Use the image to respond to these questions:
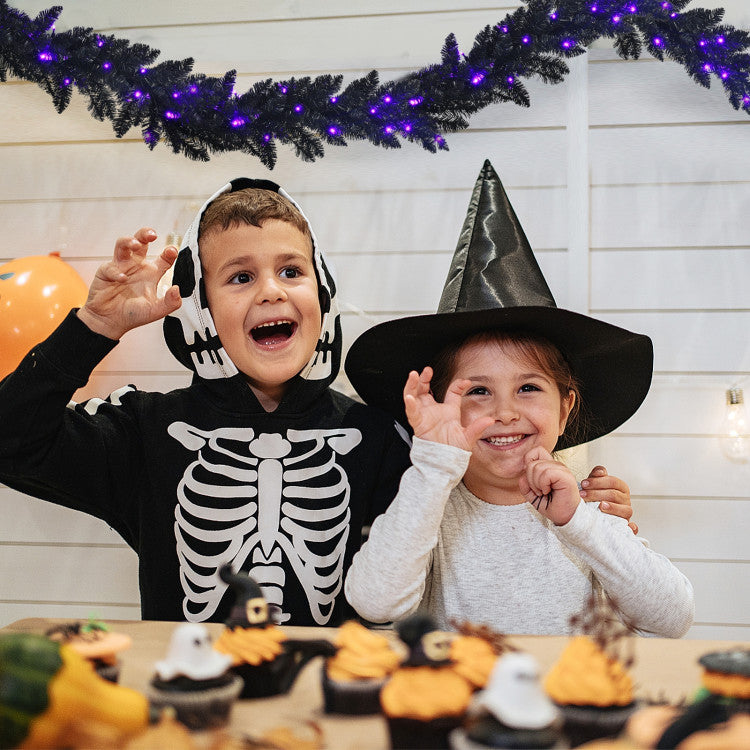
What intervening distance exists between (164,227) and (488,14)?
0.93m

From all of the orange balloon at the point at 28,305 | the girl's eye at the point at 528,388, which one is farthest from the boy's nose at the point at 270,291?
the orange balloon at the point at 28,305

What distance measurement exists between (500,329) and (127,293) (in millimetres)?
633

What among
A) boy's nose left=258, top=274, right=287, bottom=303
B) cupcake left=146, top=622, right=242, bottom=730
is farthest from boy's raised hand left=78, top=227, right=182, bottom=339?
cupcake left=146, top=622, right=242, bottom=730

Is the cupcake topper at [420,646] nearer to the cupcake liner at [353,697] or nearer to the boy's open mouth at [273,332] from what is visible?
the cupcake liner at [353,697]

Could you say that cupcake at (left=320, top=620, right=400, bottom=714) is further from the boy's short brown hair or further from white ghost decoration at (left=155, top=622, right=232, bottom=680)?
the boy's short brown hair

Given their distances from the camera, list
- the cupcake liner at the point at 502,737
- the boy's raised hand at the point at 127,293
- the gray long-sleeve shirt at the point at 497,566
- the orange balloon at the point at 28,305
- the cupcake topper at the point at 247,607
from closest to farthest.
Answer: the cupcake liner at the point at 502,737
the cupcake topper at the point at 247,607
the gray long-sleeve shirt at the point at 497,566
the boy's raised hand at the point at 127,293
the orange balloon at the point at 28,305

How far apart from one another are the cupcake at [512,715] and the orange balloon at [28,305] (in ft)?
4.40

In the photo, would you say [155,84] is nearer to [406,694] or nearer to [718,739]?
[406,694]

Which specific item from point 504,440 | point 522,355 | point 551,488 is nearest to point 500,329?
point 522,355

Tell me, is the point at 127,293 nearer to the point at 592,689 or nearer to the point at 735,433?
the point at 592,689

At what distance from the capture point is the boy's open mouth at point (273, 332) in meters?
1.40

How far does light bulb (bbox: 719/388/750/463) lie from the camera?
69.6 inches

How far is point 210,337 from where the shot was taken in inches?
55.6

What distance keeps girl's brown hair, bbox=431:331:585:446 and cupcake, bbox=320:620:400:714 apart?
67 centimetres
